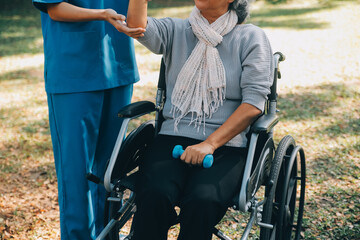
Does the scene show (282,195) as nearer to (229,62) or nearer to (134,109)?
(229,62)

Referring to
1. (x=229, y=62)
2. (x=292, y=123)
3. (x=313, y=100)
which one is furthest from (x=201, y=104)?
(x=313, y=100)

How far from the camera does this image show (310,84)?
6.12 m

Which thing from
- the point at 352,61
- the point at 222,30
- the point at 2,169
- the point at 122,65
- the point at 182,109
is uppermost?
the point at 222,30

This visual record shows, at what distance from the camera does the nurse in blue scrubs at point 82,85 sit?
2.03m

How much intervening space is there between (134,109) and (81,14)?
0.52m

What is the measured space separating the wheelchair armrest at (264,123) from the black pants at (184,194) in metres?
0.20

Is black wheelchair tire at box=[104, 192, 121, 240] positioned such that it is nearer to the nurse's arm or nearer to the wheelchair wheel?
the wheelchair wheel

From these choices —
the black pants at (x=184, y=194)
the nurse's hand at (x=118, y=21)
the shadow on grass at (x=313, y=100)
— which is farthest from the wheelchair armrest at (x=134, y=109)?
the shadow on grass at (x=313, y=100)

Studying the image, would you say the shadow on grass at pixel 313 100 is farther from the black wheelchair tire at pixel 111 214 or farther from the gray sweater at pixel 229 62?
the black wheelchair tire at pixel 111 214

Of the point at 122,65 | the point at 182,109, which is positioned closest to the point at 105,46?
the point at 122,65

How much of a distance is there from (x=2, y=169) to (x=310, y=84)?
14.2ft

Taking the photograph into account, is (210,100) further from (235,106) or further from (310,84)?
(310,84)

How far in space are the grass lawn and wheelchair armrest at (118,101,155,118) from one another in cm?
99

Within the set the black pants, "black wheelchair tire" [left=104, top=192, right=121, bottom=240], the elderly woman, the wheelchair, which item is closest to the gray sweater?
the elderly woman
